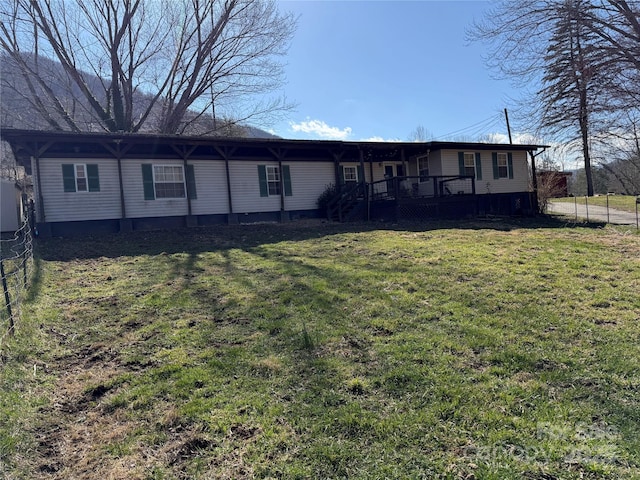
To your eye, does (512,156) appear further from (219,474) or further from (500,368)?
(219,474)

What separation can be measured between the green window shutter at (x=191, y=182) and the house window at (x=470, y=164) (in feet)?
40.2

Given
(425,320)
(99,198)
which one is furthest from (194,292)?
(99,198)

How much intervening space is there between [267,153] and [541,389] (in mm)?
14135

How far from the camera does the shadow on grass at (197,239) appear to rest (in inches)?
375

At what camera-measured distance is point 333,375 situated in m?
3.33

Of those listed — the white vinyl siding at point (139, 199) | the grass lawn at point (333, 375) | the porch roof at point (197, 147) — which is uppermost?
the porch roof at point (197, 147)

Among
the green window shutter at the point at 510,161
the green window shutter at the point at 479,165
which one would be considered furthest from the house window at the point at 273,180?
the green window shutter at the point at 510,161

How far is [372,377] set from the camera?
3.26 m

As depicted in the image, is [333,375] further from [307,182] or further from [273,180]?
[307,182]

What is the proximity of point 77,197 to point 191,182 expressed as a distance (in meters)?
3.62

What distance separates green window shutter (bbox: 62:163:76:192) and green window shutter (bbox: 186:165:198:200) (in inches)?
138

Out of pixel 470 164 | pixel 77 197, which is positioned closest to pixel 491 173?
pixel 470 164

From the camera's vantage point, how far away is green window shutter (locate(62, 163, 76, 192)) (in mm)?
12625

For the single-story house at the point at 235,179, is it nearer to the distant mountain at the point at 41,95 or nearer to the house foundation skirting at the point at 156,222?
the house foundation skirting at the point at 156,222
